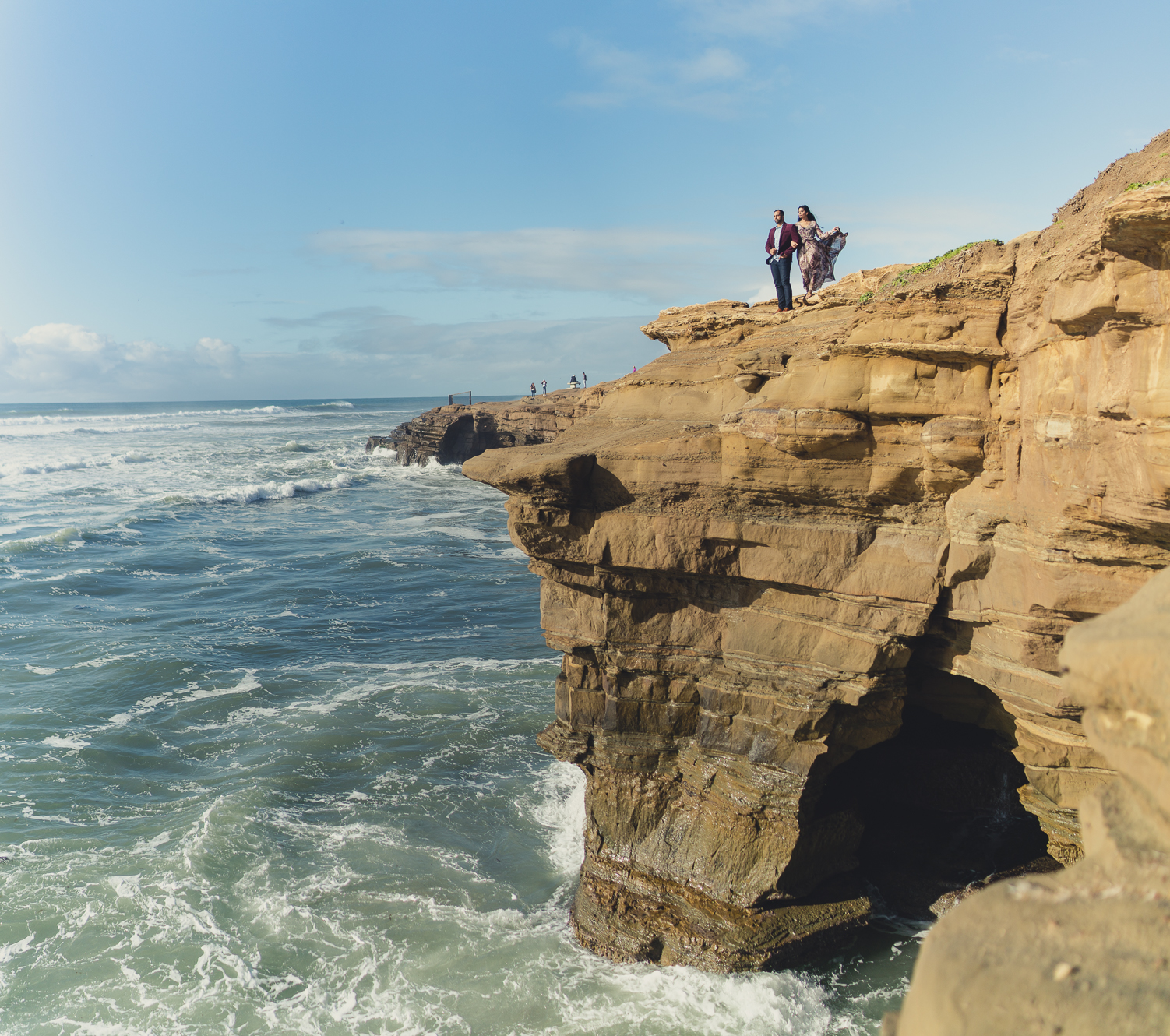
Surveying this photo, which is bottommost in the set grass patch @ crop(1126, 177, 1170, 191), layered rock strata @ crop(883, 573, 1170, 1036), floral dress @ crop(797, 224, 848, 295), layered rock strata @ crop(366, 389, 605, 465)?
layered rock strata @ crop(883, 573, 1170, 1036)

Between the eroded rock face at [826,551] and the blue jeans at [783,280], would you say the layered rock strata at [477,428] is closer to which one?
the blue jeans at [783,280]

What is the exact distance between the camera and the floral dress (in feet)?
37.5

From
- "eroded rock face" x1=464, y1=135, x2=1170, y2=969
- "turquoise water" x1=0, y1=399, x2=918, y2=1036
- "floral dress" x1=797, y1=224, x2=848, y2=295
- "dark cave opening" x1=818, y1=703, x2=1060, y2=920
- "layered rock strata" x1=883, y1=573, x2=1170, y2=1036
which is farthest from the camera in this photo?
"floral dress" x1=797, y1=224, x2=848, y2=295

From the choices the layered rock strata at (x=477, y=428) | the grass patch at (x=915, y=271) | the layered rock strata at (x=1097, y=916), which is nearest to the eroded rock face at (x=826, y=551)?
the grass patch at (x=915, y=271)

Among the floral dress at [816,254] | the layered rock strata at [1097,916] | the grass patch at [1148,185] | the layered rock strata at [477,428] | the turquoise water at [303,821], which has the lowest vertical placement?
the turquoise water at [303,821]

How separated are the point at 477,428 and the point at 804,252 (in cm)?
4815

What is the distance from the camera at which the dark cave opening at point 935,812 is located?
35.3 ft

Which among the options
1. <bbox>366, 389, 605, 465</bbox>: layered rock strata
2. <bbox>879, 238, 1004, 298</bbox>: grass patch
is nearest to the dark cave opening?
<bbox>879, 238, 1004, 298</bbox>: grass patch

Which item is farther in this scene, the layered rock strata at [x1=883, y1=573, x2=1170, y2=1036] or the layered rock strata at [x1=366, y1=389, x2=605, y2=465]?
the layered rock strata at [x1=366, y1=389, x2=605, y2=465]

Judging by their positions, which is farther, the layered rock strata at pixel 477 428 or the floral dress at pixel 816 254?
the layered rock strata at pixel 477 428

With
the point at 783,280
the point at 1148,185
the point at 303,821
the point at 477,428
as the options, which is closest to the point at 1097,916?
the point at 1148,185

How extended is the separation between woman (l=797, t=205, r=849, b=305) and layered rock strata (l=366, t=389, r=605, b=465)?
1649 inches

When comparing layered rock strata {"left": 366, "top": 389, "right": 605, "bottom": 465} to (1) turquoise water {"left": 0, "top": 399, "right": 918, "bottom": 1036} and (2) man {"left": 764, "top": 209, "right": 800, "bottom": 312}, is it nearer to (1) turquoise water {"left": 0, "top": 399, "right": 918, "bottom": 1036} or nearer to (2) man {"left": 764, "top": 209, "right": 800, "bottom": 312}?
(1) turquoise water {"left": 0, "top": 399, "right": 918, "bottom": 1036}

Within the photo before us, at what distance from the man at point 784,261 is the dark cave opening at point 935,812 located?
6030 millimetres
